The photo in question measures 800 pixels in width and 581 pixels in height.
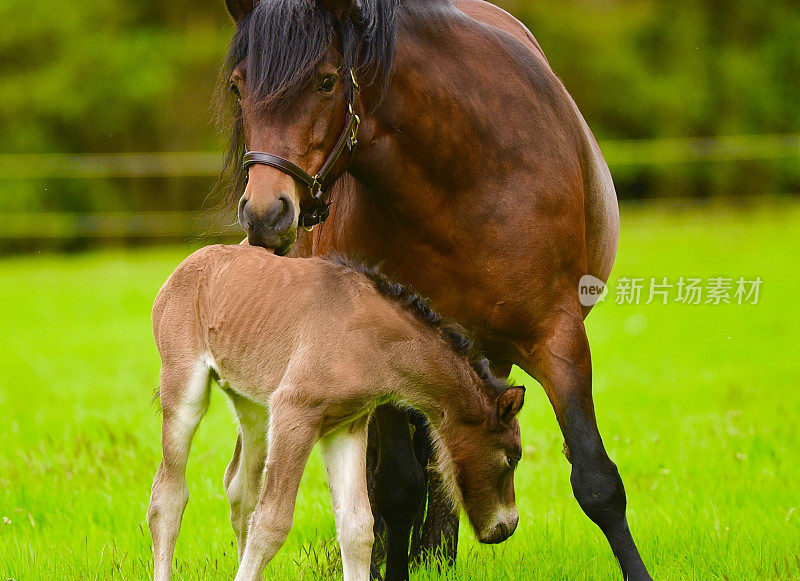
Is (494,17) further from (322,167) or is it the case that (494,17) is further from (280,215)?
(280,215)

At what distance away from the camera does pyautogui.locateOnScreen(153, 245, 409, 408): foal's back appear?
10.6 ft

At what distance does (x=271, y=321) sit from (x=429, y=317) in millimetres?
499

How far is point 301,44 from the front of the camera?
3193 mm

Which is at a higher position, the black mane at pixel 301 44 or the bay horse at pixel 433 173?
the black mane at pixel 301 44

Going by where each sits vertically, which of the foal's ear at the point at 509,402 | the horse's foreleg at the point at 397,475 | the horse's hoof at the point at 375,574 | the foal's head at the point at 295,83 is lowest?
the horse's hoof at the point at 375,574

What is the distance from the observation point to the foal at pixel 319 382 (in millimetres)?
3166

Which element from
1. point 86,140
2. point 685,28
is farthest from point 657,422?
point 685,28

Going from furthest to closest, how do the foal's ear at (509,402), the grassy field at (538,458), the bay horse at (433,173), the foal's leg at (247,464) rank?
the grassy field at (538,458), the foal's leg at (247,464), the foal's ear at (509,402), the bay horse at (433,173)

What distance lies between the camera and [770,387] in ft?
26.0

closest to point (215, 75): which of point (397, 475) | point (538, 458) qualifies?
point (538, 458)

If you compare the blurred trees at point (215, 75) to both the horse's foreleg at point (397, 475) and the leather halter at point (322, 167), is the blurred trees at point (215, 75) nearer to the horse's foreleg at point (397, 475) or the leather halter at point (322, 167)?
the horse's foreleg at point (397, 475)

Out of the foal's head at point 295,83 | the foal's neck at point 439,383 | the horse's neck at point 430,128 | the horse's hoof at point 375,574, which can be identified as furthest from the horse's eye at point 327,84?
the horse's hoof at point 375,574

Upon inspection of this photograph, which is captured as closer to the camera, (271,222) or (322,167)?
(271,222)

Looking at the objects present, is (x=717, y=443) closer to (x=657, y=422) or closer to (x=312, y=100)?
(x=657, y=422)
